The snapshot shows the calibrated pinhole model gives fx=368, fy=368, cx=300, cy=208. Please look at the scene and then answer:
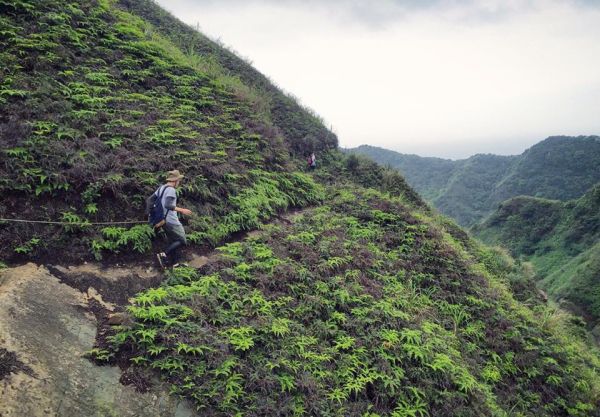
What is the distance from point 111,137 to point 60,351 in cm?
518

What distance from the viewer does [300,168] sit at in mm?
15594

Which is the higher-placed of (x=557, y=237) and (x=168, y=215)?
(x=557, y=237)

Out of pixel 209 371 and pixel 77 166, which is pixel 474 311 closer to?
pixel 209 371

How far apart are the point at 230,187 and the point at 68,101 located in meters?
4.17

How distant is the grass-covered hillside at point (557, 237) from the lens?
80.9 feet

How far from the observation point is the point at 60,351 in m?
4.71

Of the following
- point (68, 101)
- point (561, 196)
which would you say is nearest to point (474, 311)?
point (68, 101)

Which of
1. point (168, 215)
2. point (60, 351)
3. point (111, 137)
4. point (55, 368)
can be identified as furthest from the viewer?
point (111, 137)

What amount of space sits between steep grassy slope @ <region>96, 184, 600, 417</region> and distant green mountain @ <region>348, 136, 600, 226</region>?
1919 inches

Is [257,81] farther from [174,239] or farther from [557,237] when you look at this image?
[557,237]

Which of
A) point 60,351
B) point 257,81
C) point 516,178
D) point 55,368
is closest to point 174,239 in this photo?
point 60,351


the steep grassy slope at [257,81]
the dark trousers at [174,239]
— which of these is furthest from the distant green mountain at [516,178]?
the dark trousers at [174,239]

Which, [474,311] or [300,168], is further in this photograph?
[300,168]

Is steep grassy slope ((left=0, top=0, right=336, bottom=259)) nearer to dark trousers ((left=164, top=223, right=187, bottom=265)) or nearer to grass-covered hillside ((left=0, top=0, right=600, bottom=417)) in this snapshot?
grass-covered hillside ((left=0, top=0, right=600, bottom=417))
